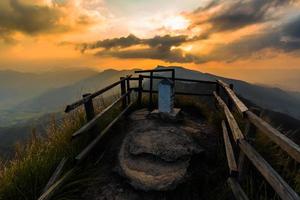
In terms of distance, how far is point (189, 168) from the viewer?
6598 mm

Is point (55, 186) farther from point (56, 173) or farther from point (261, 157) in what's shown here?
point (261, 157)

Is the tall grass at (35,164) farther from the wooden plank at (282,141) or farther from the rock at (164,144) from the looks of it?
the wooden plank at (282,141)

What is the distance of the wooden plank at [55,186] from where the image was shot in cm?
495

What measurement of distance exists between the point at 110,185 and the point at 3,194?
1857mm

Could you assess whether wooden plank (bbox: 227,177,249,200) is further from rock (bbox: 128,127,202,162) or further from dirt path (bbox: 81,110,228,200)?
rock (bbox: 128,127,202,162)

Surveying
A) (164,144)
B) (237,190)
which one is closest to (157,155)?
(164,144)

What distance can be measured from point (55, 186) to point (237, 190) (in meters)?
2.93

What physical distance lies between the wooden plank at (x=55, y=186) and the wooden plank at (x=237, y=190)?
2862 mm

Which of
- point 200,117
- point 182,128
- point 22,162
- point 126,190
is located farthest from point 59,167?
point 200,117

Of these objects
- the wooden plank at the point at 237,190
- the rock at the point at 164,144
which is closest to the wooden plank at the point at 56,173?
the rock at the point at 164,144

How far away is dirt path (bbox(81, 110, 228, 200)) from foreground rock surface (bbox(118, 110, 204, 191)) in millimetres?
124

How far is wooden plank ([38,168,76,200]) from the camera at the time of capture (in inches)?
195

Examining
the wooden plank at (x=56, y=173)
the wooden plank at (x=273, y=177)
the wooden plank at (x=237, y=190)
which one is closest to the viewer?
the wooden plank at (x=273, y=177)

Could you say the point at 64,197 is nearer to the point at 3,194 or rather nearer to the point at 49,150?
the point at 3,194
